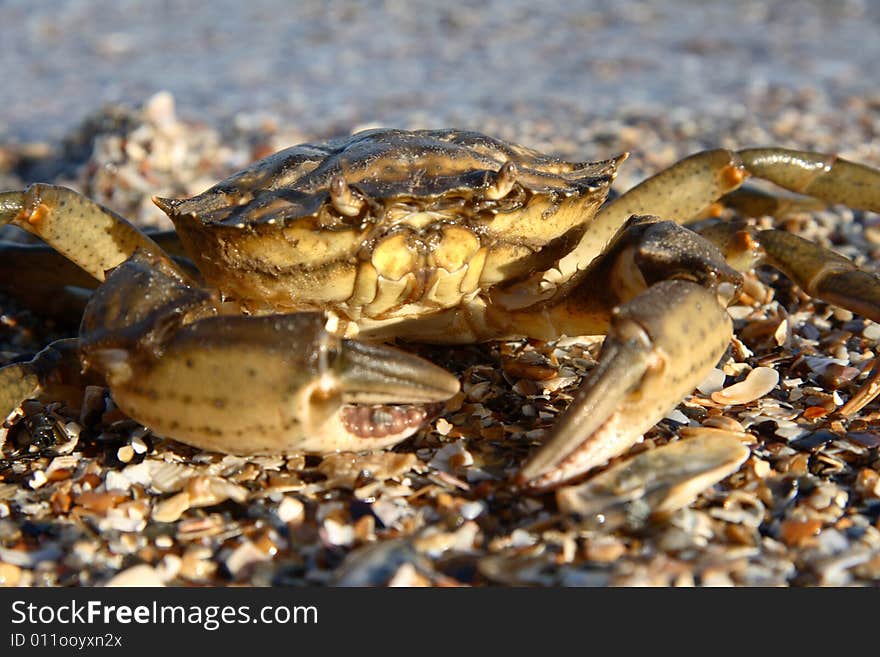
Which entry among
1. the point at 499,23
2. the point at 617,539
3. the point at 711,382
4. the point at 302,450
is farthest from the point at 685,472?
the point at 499,23

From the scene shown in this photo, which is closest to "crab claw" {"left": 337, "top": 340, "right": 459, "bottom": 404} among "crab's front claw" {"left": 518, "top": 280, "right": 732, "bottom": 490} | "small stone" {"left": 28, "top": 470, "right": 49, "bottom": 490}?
"crab's front claw" {"left": 518, "top": 280, "right": 732, "bottom": 490}

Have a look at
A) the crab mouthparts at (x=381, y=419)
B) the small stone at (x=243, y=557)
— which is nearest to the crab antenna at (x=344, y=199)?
the crab mouthparts at (x=381, y=419)

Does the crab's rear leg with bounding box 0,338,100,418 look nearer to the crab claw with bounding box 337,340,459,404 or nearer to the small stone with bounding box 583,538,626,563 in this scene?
the crab claw with bounding box 337,340,459,404

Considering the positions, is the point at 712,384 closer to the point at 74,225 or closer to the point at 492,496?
the point at 492,496

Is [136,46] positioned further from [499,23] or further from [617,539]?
[617,539]

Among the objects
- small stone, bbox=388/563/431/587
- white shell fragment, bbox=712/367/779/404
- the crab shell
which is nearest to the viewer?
small stone, bbox=388/563/431/587

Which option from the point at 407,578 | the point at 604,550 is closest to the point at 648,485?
the point at 604,550

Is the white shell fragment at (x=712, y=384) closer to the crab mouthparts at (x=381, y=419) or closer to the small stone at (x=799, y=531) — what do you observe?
the small stone at (x=799, y=531)
